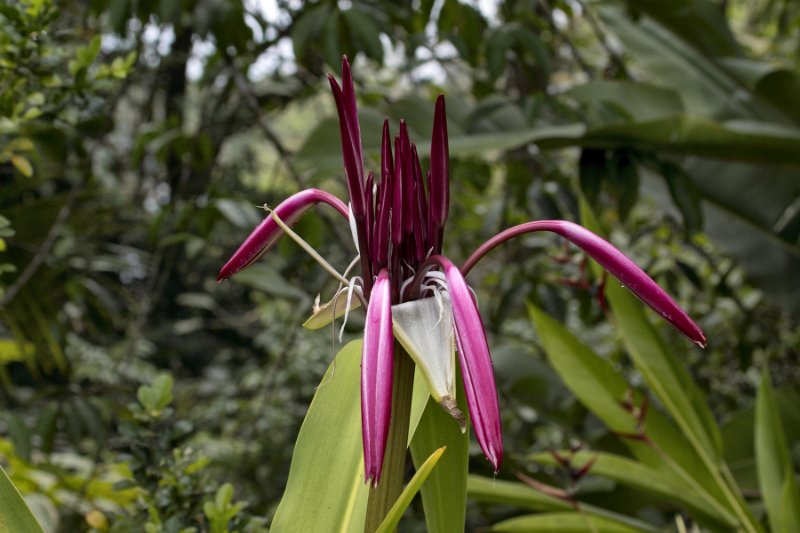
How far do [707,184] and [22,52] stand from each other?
1480 mm

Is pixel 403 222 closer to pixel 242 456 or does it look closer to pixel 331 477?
pixel 331 477

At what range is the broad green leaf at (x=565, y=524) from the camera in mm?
914

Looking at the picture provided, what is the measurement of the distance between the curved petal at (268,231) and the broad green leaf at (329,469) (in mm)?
81

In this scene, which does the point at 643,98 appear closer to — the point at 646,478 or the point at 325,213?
the point at 325,213

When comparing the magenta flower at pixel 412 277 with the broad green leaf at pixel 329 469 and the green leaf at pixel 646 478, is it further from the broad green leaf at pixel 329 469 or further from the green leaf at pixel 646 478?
the green leaf at pixel 646 478

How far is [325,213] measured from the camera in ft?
4.33

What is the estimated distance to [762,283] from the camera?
1.74 m

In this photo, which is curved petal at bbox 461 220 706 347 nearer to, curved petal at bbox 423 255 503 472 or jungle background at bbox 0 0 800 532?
curved petal at bbox 423 255 503 472

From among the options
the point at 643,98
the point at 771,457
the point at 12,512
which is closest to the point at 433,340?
the point at 12,512

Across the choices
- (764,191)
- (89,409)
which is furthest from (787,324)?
(89,409)

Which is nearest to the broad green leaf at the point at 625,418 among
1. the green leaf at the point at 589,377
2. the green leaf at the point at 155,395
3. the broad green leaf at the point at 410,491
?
the green leaf at the point at 589,377

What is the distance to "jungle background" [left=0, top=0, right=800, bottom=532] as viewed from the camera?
0.96 meters

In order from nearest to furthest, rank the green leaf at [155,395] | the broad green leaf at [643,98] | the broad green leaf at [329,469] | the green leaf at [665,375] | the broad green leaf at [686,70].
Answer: the broad green leaf at [329,469]
the green leaf at [155,395]
the green leaf at [665,375]
the broad green leaf at [643,98]
the broad green leaf at [686,70]

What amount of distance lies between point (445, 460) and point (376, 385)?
14 centimetres
